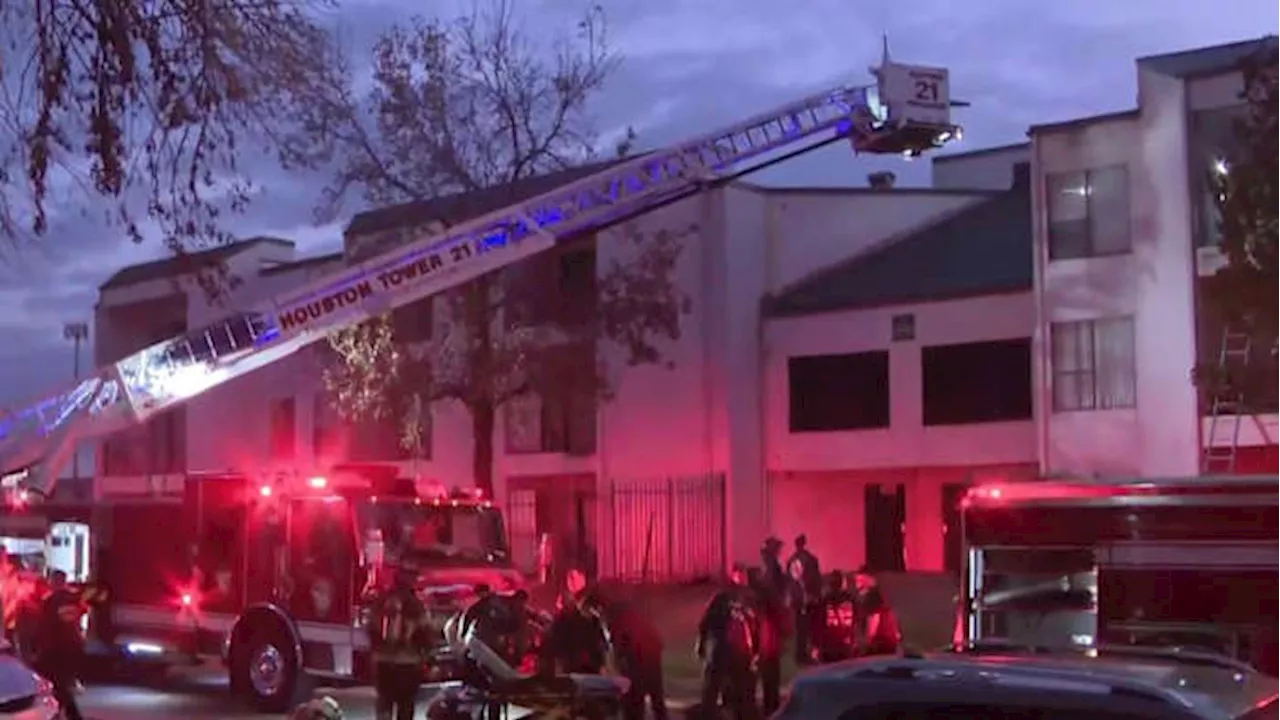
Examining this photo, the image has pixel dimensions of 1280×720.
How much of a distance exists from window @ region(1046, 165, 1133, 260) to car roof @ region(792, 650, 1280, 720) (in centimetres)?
2431

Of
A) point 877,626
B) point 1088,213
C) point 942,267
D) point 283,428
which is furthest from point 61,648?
point 283,428

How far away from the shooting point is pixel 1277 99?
20984mm

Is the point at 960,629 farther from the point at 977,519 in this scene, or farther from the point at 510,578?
the point at 510,578

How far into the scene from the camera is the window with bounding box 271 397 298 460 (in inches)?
1555

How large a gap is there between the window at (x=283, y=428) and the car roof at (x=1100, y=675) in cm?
3503

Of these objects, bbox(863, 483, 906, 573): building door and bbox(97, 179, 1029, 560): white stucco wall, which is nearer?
bbox(97, 179, 1029, 560): white stucco wall

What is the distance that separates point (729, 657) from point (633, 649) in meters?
0.83

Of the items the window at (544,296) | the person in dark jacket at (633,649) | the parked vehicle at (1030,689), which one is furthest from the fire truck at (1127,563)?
the window at (544,296)

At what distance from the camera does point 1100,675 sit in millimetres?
4676

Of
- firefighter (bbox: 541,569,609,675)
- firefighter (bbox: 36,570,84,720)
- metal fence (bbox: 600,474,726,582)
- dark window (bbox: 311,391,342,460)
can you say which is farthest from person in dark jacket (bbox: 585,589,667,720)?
dark window (bbox: 311,391,342,460)

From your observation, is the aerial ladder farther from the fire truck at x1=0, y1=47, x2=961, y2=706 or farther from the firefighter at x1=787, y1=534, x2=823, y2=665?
the firefighter at x1=787, y1=534, x2=823, y2=665

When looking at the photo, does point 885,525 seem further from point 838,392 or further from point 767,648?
point 767,648

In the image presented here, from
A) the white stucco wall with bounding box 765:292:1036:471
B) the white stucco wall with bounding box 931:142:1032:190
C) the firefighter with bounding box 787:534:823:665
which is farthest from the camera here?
the white stucco wall with bounding box 931:142:1032:190

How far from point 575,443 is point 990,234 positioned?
346 inches
